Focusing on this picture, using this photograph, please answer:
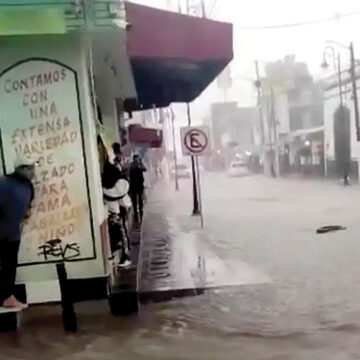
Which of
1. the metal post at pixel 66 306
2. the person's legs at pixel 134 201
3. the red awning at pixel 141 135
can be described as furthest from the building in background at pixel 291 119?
the metal post at pixel 66 306

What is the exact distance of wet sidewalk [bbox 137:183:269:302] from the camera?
35.7 ft

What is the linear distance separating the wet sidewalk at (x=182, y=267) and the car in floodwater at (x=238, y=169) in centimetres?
5042

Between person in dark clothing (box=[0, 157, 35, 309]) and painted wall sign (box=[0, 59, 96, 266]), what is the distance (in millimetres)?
659

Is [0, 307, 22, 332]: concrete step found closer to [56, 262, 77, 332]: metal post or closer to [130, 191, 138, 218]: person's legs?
[56, 262, 77, 332]: metal post

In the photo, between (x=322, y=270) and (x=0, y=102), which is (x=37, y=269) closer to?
(x=0, y=102)

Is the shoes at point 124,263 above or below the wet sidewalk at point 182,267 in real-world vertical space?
above

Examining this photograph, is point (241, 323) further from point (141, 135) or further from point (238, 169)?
point (238, 169)

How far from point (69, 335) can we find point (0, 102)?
9.75ft

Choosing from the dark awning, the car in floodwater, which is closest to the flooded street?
the dark awning

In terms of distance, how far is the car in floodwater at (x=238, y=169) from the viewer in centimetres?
7128

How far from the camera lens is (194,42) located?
11.1 meters

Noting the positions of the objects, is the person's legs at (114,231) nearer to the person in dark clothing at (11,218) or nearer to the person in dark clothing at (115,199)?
the person in dark clothing at (115,199)

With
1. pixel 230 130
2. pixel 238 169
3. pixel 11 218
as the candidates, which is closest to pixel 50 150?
pixel 11 218

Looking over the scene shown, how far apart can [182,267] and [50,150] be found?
411 centimetres
